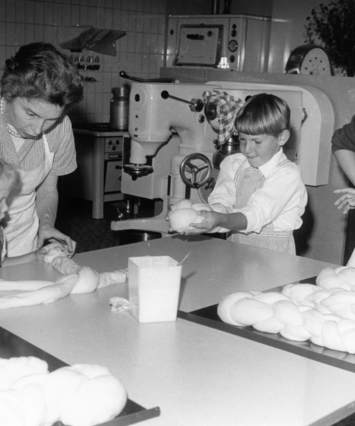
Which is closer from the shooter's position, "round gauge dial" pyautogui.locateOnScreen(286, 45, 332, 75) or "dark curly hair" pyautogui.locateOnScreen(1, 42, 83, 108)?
"dark curly hair" pyautogui.locateOnScreen(1, 42, 83, 108)

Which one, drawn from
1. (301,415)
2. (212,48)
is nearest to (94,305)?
(301,415)

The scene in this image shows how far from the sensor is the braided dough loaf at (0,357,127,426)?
85 cm

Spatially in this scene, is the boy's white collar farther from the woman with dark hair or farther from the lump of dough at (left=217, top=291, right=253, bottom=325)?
the lump of dough at (left=217, top=291, right=253, bottom=325)

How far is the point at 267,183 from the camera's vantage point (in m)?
2.13

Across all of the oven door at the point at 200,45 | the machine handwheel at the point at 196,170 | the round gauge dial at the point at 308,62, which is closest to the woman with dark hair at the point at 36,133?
the machine handwheel at the point at 196,170

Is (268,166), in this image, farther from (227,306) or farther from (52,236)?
(227,306)

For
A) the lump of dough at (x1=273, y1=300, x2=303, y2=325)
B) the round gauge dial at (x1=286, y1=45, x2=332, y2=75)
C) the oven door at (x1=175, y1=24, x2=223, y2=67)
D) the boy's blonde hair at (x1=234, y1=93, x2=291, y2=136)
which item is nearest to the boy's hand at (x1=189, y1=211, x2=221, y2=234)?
the boy's blonde hair at (x1=234, y1=93, x2=291, y2=136)

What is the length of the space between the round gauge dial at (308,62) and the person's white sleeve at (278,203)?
139 cm

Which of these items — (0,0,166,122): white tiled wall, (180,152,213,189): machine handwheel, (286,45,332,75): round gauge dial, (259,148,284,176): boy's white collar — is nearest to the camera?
(259,148,284,176): boy's white collar

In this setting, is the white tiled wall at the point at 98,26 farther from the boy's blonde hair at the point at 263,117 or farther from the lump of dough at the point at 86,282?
the lump of dough at the point at 86,282

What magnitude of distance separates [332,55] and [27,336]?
391 centimetres

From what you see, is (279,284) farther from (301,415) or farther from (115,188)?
(115,188)

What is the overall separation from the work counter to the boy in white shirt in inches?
20.9

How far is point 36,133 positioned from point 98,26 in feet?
12.4
